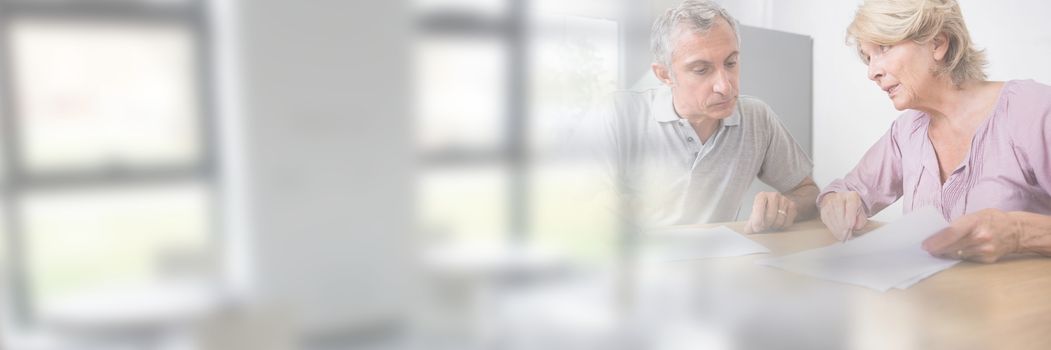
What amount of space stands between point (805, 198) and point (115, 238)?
2.90ft

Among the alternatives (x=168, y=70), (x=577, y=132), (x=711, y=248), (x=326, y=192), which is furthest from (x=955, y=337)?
(x=168, y=70)

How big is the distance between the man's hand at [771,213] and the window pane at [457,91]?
49 centimetres

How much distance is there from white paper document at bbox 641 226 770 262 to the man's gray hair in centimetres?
20

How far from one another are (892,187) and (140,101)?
3.62 ft

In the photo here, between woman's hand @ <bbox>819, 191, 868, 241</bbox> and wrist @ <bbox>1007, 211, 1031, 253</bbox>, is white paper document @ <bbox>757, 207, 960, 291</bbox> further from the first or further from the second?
wrist @ <bbox>1007, 211, 1031, 253</bbox>

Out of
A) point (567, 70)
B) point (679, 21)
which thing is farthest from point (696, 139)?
point (567, 70)

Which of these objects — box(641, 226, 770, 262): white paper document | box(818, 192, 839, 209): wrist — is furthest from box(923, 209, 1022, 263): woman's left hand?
box(641, 226, 770, 262): white paper document

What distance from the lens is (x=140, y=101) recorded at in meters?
0.45

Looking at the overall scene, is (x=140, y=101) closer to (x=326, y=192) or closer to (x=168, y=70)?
(x=168, y=70)

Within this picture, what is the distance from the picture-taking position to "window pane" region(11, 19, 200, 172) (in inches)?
16.3

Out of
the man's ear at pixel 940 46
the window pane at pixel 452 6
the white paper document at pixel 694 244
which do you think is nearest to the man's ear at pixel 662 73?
the white paper document at pixel 694 244

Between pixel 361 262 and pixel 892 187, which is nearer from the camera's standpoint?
pixel 361 262

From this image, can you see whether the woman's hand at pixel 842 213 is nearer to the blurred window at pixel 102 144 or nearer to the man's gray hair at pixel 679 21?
the man's gray hair at pixel 679 21

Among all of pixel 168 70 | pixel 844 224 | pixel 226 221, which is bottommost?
pixel 844 224
